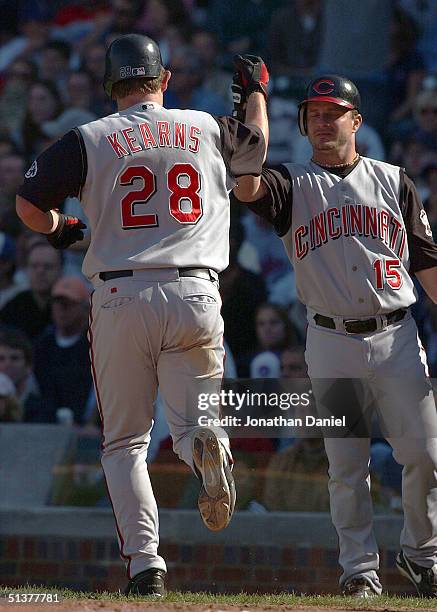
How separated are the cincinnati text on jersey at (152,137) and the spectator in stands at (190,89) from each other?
517 centimetres

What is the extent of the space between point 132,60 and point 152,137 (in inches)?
13.2

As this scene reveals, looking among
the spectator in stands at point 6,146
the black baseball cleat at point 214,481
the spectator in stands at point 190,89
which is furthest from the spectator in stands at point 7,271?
the black baseball cleat at point 214,481

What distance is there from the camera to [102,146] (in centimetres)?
470

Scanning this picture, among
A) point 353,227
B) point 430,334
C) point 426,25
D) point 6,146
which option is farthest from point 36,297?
point 353,227

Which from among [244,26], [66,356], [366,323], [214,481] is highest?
[244,26]

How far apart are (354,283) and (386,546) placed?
8.72ft

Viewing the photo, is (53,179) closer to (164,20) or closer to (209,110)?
(209,110)

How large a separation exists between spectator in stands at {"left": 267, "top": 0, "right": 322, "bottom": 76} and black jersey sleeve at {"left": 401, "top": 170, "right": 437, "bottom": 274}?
4.62 metres

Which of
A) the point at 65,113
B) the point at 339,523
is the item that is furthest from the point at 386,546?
the point at 65,113

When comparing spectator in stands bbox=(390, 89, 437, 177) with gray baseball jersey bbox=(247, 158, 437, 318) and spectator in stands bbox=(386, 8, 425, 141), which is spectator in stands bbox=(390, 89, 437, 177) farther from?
gray baseball jersey bbox=(247, 158, 437, 318)

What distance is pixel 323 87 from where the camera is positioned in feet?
18.3

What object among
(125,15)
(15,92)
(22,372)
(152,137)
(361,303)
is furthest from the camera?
(125,15)

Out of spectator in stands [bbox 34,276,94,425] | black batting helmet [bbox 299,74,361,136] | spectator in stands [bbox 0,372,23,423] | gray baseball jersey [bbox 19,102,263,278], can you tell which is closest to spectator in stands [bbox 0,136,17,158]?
spectator in stands [bbox 34,276,94,425]

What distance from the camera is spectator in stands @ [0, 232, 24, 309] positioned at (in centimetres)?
938
